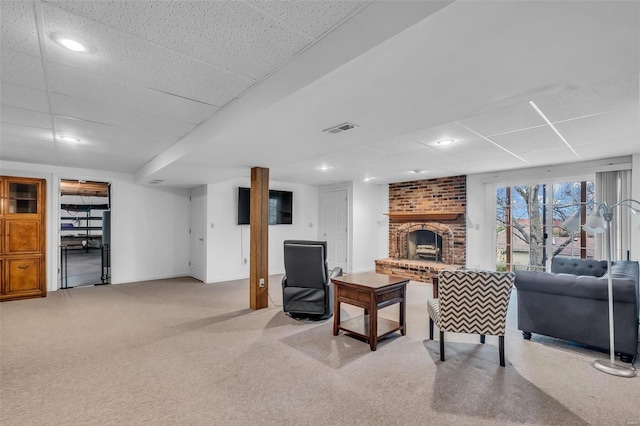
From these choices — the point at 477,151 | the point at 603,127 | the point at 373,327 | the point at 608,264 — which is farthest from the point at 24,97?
the point at 603,127

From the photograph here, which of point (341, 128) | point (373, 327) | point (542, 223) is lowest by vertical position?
point (373, 327)

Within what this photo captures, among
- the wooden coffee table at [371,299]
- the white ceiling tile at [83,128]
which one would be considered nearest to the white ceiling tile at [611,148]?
the wooden coffee table at [371,299]

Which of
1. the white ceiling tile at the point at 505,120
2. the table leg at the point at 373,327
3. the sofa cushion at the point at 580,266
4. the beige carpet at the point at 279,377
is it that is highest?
the white ceiling tile at the point at 505,120

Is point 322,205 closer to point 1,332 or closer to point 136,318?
point 136,318

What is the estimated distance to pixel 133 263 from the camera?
21.7 feet

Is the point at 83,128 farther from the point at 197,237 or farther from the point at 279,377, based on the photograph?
the point at 197,237

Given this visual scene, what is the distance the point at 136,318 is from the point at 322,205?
504 cm

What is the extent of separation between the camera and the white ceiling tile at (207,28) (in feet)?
4.91

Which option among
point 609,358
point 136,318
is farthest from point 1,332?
point 609,358

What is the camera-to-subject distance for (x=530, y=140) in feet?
12.4

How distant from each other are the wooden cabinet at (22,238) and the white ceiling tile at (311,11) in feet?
19.6

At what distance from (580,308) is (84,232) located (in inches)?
623

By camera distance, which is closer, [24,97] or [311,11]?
[311,11]

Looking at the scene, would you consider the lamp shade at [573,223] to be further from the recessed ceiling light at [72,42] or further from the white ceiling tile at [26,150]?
the white ceiling tile at [26,150]
